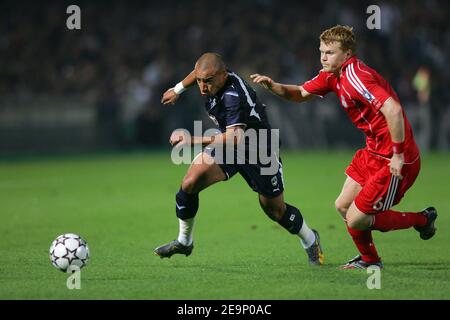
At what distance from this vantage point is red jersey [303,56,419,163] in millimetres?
7016

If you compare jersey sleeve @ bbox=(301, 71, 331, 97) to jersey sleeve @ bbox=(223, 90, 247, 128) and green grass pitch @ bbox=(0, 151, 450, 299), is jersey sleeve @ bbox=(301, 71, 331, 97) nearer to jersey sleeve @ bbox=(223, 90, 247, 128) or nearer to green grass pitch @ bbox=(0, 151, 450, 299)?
jersey sleeve @ bbox=(223, 90, 247, 128)

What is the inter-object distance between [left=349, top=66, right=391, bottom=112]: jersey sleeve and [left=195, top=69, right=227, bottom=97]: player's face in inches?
47.2

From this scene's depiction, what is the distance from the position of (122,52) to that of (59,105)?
3298mm

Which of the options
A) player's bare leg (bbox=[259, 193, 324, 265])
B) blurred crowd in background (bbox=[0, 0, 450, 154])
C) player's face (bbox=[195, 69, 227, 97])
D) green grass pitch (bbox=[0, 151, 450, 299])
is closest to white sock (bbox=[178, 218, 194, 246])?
green grass pitch (bbox=[0, 151, 450, 299])

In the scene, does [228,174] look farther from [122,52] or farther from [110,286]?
[122,52]

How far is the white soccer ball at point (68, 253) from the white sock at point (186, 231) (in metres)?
1.11

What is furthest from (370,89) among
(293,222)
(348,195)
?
(293,222)

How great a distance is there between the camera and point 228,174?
7883 millimetres

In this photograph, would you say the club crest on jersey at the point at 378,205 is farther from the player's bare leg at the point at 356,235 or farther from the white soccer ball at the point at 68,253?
the white soccer ball at the point at 68,253

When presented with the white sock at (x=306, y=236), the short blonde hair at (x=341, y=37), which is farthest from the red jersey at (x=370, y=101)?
the white sock at (x=306, y=236)

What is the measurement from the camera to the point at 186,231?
809cm

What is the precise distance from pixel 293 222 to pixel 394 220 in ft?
3.26

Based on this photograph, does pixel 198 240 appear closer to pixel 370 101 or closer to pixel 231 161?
pixel 231 161

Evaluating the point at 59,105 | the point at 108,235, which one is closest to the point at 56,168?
the point at 59,105
